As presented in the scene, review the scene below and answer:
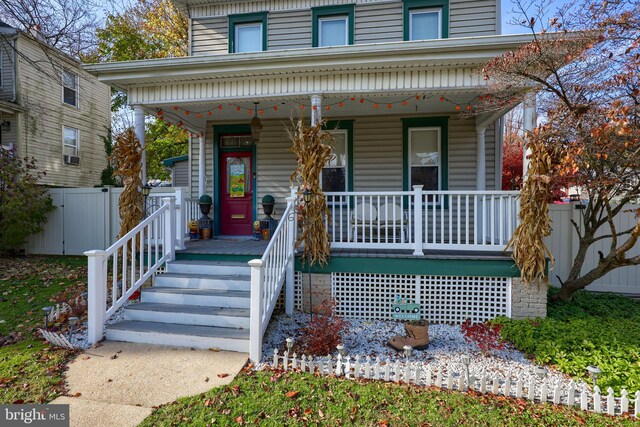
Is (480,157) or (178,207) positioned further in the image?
(480,157)

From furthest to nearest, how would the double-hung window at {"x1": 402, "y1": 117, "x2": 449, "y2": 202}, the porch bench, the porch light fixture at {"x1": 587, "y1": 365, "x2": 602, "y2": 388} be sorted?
the double-hung window at {"x1": 402, "y1": 117, "x2": 449, "y2": 202}, the porch bench, the porch light fixture at {"x1": 587, "y1": 365, "x2": 602, "y2": 388}

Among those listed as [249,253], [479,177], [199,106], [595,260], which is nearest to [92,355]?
[249,253]

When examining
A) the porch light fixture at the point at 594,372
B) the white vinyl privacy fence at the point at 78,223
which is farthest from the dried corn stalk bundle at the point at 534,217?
the white vinyl privacy fence at the point at 78,223

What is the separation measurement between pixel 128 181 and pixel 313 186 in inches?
120

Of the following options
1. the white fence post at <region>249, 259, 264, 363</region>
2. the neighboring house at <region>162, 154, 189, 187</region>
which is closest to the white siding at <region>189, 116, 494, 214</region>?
the neighboring house at <region>162, 154, 189, 187</region>

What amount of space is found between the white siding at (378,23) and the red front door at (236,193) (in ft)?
12.3

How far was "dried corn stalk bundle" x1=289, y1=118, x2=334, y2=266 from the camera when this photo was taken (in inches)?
195

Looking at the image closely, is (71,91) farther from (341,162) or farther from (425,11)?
(425,11)

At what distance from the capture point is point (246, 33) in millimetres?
8156

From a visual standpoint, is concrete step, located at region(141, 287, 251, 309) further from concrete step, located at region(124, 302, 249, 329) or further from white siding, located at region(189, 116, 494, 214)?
white siding, located at region(189, 116, 494, 214)

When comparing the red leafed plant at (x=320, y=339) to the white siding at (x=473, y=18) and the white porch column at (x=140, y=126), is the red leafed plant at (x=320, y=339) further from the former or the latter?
the white siding at (x=473, y=18)

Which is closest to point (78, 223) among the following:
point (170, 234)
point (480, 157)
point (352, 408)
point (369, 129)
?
point (170, 234)

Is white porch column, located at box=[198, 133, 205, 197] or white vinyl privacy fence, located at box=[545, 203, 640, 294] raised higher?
white porch column, located at box=[198, 133, 205, 197]

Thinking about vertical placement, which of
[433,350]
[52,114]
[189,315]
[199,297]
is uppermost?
[52,114]
